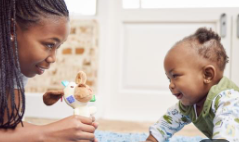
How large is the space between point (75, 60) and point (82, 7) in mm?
460

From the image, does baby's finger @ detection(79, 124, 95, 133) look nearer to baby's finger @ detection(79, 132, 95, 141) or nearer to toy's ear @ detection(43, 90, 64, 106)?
baby's finger @ detection(79, 132, 95, 141)

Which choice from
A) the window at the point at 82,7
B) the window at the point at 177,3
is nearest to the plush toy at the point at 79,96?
the window at the point at 82,7

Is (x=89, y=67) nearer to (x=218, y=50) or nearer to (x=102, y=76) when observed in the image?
(x=102, y=76)

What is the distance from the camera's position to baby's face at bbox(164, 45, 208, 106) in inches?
40.3

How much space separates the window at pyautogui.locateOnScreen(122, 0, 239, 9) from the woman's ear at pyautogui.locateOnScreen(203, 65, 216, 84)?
1.43 m

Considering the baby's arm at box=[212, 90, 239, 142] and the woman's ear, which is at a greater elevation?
the woman's ear

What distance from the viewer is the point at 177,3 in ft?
7.70

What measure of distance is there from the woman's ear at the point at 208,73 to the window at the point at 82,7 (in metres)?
1.47

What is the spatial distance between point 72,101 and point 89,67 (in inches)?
54.3

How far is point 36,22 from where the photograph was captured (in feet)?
2.64

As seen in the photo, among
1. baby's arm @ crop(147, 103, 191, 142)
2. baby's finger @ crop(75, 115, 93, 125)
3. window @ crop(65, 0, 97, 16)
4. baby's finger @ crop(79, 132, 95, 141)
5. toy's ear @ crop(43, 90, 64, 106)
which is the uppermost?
window @ crop(65, 0, 97, 16)

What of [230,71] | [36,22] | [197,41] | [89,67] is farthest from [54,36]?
[230,71]

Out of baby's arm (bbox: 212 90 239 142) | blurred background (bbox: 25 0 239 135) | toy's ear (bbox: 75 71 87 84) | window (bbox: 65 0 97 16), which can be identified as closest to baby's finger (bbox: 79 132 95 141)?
toy's ear (bbox: 75 71 87 84)

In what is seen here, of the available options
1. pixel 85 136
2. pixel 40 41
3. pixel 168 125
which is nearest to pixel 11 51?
pixel 40 41
